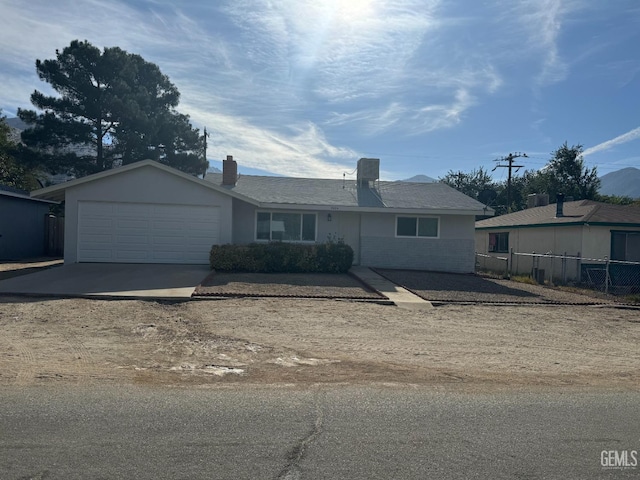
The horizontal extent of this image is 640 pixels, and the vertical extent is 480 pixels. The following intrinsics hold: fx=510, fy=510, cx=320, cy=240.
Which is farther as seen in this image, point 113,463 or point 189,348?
point 189,348

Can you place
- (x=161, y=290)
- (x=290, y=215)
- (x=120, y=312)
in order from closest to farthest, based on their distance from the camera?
(x=120, y=312) → (x=161, y=290) → (x=290, y=215)

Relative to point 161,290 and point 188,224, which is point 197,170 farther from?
point 161,290

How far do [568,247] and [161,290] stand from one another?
1655 cm

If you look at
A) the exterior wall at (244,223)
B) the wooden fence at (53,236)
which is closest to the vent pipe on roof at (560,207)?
the exterior wall at (244,223)

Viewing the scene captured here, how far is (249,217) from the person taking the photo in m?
20.1

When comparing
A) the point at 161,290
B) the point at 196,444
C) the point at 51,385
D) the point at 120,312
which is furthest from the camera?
the point at 161,290

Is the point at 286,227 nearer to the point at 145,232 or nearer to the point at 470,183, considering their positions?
the point at 145,232

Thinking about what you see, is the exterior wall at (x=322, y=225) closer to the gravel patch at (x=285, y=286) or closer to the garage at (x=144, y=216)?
the garage at (x=144, y=216)

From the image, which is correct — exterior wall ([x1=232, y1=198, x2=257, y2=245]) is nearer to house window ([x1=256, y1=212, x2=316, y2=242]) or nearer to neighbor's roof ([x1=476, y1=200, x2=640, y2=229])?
house window ([x1=256, y1=212, x2=316, y2=242])

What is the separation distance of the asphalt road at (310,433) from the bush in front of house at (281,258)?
38.2 ft

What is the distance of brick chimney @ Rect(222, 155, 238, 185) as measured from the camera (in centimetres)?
2242

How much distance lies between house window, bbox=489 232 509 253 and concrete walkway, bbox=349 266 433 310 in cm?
1132

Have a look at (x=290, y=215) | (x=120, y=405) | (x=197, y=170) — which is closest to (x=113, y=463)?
(x=120, y=405)

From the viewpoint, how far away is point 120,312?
34.1 feet
